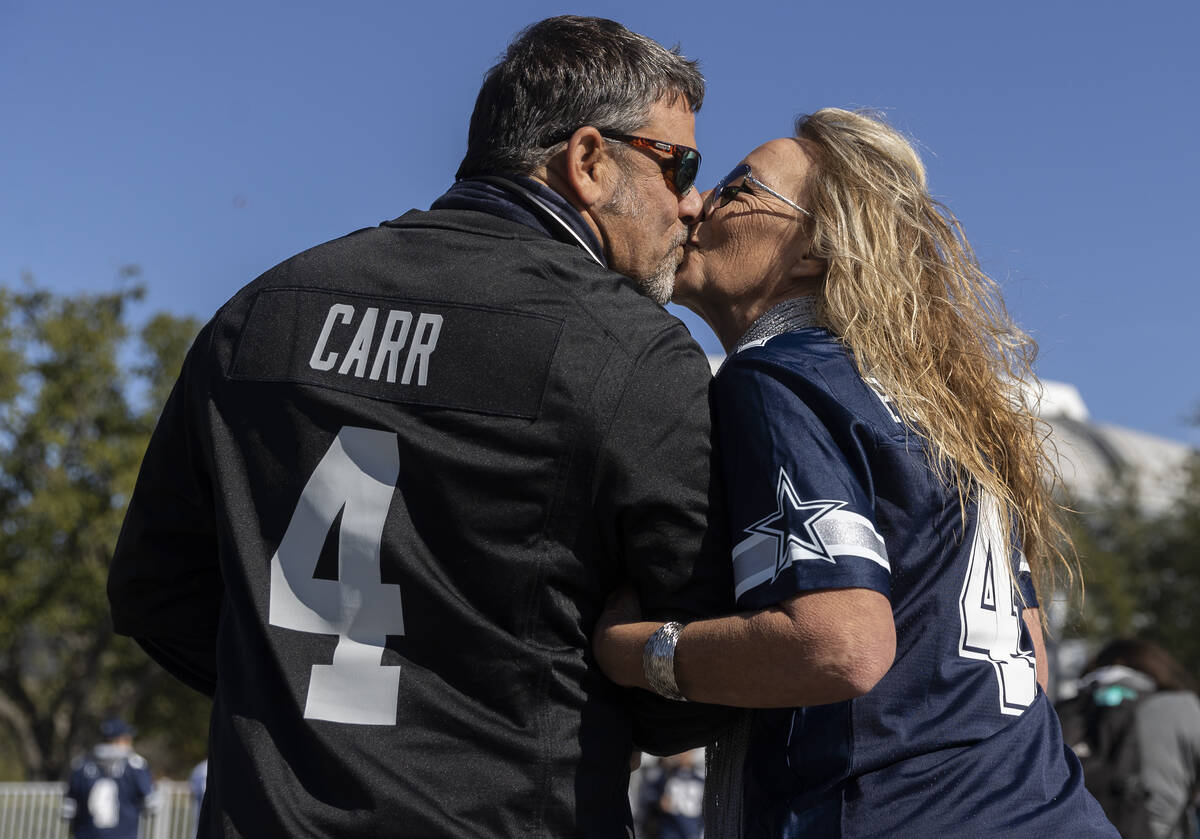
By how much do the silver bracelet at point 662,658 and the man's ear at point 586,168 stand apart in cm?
88

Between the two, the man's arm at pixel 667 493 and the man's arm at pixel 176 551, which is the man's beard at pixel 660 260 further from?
the man's arm at pixel 176 551

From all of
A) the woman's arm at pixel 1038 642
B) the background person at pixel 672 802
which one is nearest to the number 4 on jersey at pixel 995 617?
the woman's arm at pixel 1038 642

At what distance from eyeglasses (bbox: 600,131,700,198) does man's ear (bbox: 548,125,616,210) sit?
5 cm

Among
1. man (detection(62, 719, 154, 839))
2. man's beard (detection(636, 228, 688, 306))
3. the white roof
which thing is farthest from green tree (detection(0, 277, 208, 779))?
man's beard (detection(636, 228, 688, 306))

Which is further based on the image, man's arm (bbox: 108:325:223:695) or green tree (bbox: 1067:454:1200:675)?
green tree (bbox: 1067:454:1200:675)

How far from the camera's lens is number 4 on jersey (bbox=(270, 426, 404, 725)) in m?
2.01

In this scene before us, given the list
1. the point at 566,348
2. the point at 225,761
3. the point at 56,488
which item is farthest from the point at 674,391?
the point at 56,488

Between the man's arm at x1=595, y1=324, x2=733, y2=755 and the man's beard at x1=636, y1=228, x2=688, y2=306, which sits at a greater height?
the man's beard at x1=636, y1=228, x2=688, y2=306

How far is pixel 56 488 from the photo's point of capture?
27.1 metres

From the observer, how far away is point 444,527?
6.68ft

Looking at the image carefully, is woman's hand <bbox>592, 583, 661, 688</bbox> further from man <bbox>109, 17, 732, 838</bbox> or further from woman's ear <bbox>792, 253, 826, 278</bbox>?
woman's ear <bbox>792, 253, 826, 278</bbox>

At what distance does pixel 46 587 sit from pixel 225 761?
27.5 m

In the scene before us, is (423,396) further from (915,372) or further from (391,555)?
(915,372)

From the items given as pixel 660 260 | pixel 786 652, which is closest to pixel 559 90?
pixel 660 260
